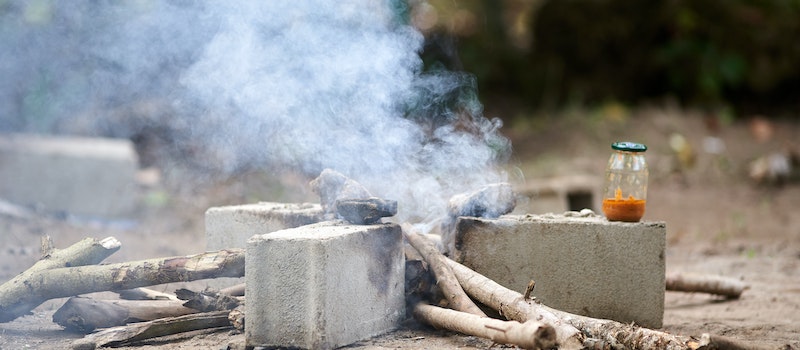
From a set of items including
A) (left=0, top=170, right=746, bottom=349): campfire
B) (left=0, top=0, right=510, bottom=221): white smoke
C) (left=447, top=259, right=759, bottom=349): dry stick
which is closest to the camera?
(left=447, top=259, right=759, bottom=349): dry stick

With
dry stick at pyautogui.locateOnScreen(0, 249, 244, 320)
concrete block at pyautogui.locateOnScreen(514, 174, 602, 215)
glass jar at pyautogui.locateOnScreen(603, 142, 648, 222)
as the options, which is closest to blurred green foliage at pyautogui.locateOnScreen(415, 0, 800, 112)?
concrete block at pyautogui.locateOnScreen(514, 174, 602, 215)

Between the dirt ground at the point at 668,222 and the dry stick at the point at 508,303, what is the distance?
9.3 inches

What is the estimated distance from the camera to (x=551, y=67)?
17047 mm

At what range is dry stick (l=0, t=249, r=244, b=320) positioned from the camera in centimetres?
449

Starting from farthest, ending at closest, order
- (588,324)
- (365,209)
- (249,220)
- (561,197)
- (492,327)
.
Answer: (561,197), (249,220), (365,209), (588,324), (492,327)

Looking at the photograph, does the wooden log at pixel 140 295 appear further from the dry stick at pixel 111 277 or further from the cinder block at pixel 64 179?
the cinder block at pixel 64 179

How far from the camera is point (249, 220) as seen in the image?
16.8 feet

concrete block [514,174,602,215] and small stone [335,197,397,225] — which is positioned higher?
concrete block [514,174,602,215]

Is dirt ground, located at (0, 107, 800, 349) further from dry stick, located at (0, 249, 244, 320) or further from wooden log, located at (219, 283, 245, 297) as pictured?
wooden log, located at (219, 283, 245, 297)

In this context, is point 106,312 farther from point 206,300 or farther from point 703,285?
point 703,285

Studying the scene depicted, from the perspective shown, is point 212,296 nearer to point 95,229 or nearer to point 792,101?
point 95,229

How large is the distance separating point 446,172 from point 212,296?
1.81 meters

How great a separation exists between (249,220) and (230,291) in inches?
17.7

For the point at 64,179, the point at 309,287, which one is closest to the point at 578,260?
the point at 309,287
